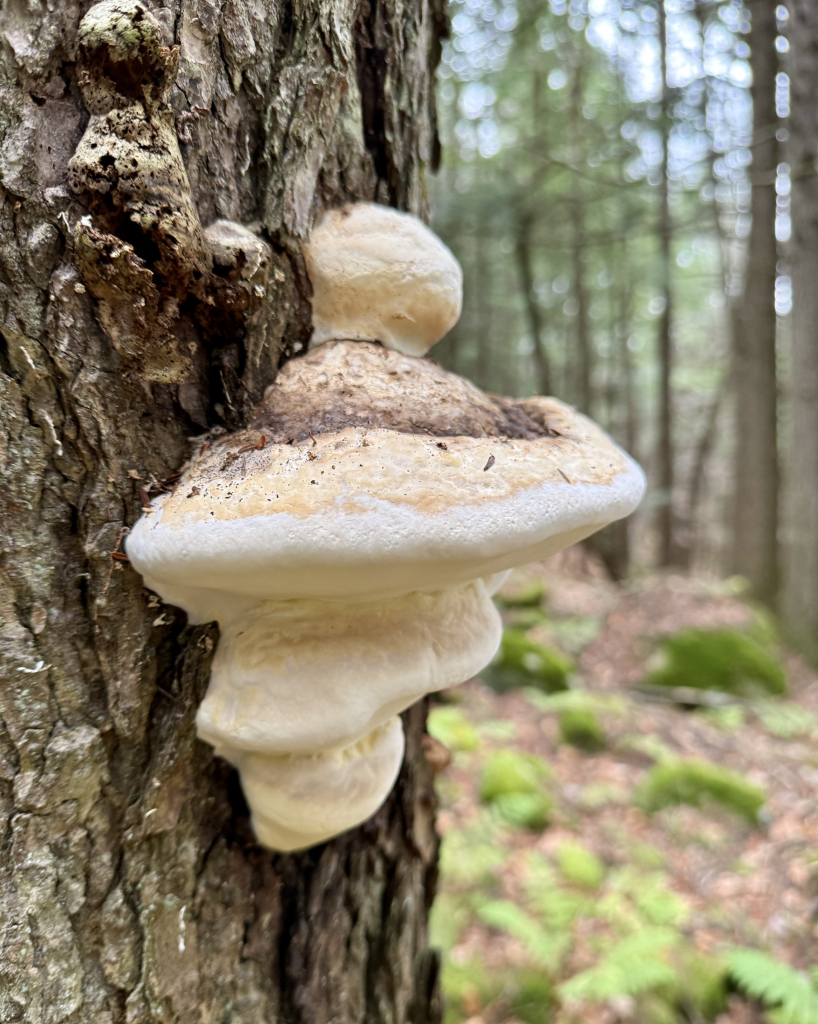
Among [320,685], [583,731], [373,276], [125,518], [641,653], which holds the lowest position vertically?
[641,653]

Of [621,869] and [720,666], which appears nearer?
[621,869]

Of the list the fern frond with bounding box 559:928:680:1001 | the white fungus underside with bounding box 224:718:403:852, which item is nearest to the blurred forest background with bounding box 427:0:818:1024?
the fern frond with bounding box 559:928:680:1001

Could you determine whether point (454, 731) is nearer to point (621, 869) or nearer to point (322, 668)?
point (621, 869)

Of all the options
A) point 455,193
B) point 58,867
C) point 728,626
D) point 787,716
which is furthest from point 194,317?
point 455,193

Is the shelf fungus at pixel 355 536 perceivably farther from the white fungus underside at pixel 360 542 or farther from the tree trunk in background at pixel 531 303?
the tree trunk in background at pixel 531 303

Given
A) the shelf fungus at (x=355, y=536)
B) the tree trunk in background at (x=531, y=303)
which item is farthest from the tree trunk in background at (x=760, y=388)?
the shelf fungus at (x=355, y=536)

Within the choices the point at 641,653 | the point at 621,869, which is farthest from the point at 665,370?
the point at 621,869

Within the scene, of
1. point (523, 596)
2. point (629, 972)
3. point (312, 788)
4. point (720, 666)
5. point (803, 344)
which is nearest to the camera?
point (312, 788)
